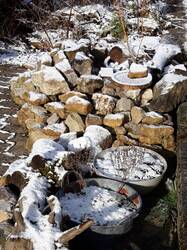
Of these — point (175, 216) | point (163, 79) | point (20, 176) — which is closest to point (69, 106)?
point (163, 79)

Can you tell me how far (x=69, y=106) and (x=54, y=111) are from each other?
0.28 metres

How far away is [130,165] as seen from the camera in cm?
434

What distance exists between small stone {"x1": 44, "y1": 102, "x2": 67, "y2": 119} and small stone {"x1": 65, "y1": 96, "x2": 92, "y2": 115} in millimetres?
122

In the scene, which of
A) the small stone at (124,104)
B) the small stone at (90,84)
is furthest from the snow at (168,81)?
the small stone at (90,84)

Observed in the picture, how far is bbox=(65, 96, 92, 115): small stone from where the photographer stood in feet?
16.7

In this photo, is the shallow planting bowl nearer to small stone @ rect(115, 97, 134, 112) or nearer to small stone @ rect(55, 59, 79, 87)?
small stone @ rect(115, 97, 134, 112)

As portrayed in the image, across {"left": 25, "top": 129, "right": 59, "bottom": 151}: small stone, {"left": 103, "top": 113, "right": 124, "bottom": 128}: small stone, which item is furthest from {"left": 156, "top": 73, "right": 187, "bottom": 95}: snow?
{"left": 25, "top": 129, "right": 59, "bottom": 151}: small stone

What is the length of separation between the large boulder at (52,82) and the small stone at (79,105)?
0.29 meters

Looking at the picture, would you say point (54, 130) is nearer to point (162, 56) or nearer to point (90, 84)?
point (90, 84)

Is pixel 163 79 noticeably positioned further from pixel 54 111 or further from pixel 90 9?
pixel 90 9

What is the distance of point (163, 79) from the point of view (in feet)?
16.9

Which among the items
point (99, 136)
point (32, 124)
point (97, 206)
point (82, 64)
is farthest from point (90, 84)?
point (97, 206)

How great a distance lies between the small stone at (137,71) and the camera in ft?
17.2

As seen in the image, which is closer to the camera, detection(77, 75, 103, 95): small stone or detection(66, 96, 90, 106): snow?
detection(66, 96, 90, 106): snow
